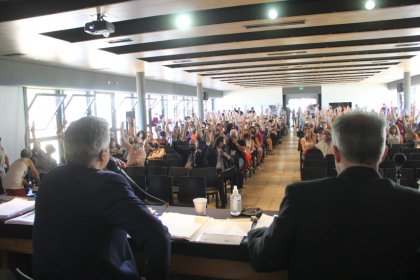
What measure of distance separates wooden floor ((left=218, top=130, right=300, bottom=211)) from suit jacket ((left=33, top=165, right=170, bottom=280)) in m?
4.38

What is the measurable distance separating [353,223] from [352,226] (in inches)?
0.4

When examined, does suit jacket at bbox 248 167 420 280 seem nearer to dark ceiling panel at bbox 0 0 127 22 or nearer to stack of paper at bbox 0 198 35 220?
stack of paper at bbox 0 198 35 220

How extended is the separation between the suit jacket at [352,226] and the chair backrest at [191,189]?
3.76 meters

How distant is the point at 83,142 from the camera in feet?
5.37

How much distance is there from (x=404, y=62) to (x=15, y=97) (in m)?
12.2

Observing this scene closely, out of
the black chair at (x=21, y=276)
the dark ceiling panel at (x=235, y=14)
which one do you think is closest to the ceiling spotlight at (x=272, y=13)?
the dark ceiling panel at (x=235, y=14)

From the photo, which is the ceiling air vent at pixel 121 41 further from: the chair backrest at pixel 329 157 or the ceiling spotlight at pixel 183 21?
the chair backrest at pixel 329 157

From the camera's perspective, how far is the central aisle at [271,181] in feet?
22.4

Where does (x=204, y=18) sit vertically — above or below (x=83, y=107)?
above

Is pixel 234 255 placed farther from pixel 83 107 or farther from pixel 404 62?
pixel 404 62

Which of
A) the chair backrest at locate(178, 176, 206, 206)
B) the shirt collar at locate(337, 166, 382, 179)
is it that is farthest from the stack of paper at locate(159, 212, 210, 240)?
the chair backrest at locate(178, 176, 206, 206)

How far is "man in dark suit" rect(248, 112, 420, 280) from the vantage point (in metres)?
1.22

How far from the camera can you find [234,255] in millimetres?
2043

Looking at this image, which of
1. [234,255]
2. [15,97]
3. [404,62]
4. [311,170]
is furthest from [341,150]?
[404,62]
